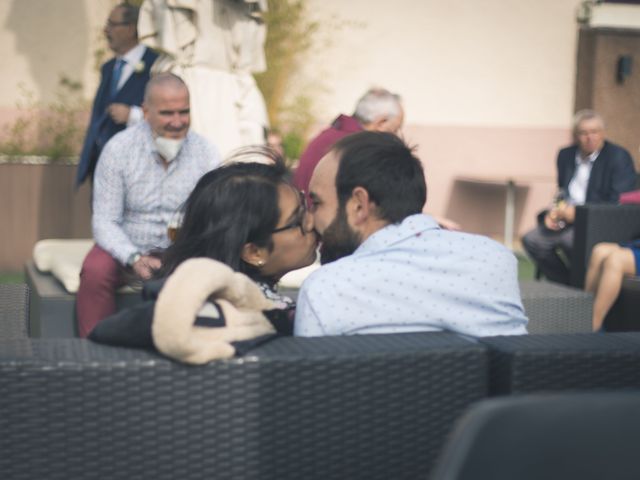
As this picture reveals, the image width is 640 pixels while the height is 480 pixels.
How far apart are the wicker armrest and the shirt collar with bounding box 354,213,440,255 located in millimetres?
3721

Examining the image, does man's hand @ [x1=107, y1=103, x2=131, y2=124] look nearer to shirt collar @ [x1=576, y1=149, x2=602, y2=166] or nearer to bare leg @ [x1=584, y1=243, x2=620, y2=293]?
bare leg @ [x1=584, y1=243, x2=620, y2=293]

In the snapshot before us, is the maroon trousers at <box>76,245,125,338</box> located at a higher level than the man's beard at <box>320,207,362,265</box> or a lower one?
lower

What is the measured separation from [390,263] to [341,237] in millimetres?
363

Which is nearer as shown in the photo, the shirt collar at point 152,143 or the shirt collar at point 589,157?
the shirt collar at point 152,143

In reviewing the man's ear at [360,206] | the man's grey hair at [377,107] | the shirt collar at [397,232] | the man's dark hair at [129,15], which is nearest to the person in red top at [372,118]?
the man's grey hair at [377,107]

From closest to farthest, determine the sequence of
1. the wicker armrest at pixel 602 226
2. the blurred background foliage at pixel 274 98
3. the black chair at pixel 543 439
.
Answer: the black chair at pixel 543 439
the wicker armrest at pixel 602 226
the blurred background foliage at pixel 274 98

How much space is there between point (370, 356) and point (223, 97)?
Answer: 448 centimetres

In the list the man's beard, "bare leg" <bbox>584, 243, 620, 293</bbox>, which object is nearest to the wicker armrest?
"bare leg" <bbox>584, 243, 620, 293</bbox>

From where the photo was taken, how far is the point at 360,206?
250cm

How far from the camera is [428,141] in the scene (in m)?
11.6

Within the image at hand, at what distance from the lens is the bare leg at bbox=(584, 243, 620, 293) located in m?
5.66

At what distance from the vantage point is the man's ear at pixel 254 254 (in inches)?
95.3

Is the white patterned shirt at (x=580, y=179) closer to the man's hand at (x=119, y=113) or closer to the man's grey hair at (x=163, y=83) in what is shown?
the man's hand at (x=119, y=113)

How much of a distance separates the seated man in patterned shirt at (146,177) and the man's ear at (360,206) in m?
2.24
